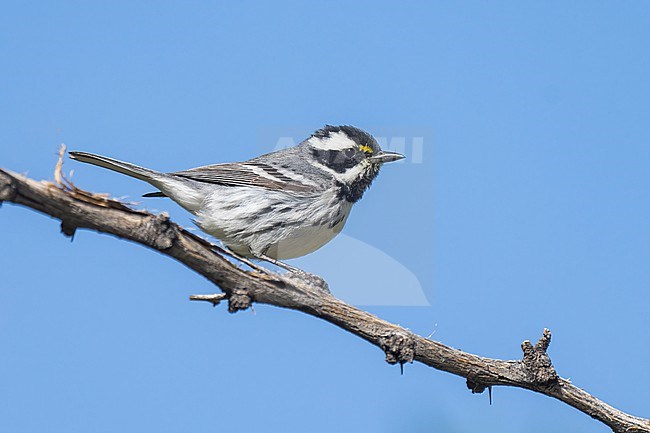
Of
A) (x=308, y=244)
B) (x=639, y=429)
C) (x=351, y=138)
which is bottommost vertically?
(x=639, y=429)

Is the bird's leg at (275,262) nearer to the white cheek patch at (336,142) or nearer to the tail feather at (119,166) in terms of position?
the tail feather at (119,166)

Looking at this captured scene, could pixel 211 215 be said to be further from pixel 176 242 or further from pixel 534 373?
pixel 534 373

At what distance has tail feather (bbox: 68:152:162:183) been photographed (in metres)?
5.85

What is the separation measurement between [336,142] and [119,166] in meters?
2.06

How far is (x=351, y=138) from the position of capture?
7.50 metres

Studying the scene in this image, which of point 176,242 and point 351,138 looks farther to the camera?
point 351,138

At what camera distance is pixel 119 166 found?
623cm

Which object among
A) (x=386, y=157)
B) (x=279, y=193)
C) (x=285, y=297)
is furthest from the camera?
(x=386, y=157)

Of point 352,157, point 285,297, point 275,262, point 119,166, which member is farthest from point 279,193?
point 285,297

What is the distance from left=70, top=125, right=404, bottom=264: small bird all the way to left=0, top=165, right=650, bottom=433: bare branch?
5.19 ft

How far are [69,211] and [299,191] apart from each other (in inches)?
118

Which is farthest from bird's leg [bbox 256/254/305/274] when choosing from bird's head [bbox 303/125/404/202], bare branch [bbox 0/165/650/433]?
bare branch [bbox 0/165/650/433]

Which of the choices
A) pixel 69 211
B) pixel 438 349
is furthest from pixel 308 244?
pixel 69 211

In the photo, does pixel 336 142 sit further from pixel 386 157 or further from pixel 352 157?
pixel 386 157
